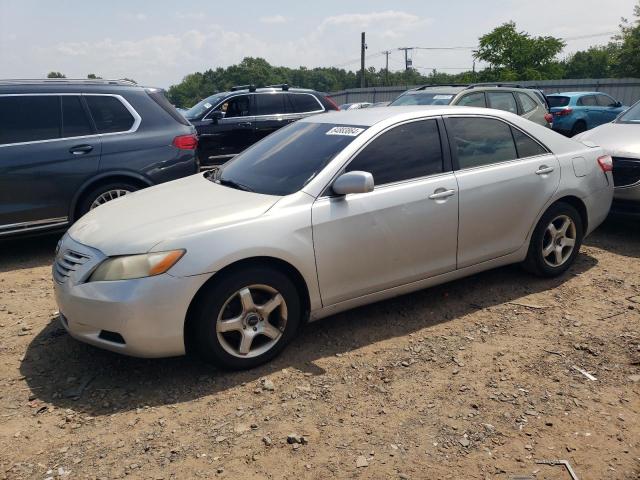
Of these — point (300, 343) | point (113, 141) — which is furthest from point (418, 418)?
point (113, 141)

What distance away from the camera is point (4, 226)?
18.6 ft

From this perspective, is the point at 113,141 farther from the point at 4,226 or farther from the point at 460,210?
the point at 460,210

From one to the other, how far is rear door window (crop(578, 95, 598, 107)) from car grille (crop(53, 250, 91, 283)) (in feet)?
54.0

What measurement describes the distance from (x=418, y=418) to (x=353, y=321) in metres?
1.31

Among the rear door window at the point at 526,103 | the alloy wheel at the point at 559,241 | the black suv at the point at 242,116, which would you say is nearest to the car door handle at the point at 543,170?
the alloy wheel at the point at 559,241

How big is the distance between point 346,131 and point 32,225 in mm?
3652

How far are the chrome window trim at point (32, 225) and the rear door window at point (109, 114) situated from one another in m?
1.08

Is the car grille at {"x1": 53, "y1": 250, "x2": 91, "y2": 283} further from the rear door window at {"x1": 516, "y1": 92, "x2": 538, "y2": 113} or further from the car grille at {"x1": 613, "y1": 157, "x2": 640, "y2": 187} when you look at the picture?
the rear door window at {"x1": 516, "y1": 92, "x2": 538, "y2": 113}

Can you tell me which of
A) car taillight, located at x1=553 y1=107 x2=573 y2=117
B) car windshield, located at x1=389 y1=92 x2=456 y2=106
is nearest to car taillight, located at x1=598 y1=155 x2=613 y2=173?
car windshield, located at x1=389 y1=92 x2=456 y2=106

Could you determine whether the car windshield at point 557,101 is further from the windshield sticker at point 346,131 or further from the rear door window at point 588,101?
the windshield sticker at point 346,131

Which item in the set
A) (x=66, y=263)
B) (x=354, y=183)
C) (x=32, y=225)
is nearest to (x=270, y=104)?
(x=32, y=225)

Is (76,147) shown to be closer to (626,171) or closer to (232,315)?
(232,315)

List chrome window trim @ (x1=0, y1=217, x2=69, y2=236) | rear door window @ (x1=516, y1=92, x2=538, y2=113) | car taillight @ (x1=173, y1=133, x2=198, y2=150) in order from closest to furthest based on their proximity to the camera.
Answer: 1. chrome window trim @ (x1=0, y1=217, x2=69, y2=236)
2. car taillight @ (x1=173, y1=133, x2=198, y2=150)
3. rear door window @ (x1=516, y1=92, x2=538, y2=113)

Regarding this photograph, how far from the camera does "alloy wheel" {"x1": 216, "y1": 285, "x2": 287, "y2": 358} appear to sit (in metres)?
3.42
